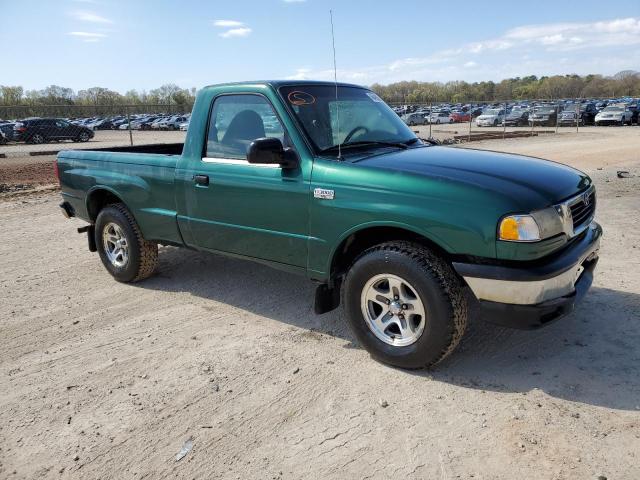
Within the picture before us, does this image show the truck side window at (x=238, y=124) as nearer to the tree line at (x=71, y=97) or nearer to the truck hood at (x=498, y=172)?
the truck hood at (x=498, y=172)

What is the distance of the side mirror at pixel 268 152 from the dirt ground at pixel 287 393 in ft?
4.70

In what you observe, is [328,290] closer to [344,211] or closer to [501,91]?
[344,211]

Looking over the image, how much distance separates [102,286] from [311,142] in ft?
9.96

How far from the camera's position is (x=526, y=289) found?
295cm

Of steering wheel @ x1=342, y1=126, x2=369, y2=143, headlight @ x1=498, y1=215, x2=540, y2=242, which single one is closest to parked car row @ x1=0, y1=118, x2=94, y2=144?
steering wheel @ x1=342, y1=126, x2=369, y2=143

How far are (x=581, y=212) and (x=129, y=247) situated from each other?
414 centimetres

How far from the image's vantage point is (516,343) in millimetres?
3803

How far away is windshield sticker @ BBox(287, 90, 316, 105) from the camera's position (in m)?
3.95

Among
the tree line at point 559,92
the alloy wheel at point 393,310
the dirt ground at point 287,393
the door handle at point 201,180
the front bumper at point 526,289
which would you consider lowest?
the dirt ground at point 287,393

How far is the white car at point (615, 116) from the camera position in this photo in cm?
3309

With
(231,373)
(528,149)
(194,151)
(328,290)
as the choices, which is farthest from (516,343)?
(528,149)

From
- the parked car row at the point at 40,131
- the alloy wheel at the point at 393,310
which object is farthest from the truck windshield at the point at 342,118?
the parked car row at the point at 40,131

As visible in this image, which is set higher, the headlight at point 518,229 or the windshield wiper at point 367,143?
the windshield wiper at point 367,143

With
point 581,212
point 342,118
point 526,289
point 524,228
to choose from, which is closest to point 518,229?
point 524,228
